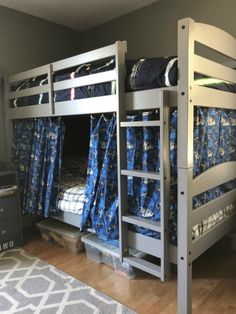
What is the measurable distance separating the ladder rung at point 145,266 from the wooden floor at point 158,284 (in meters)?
0.25

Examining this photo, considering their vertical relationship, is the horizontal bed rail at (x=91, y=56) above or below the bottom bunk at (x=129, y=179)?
above

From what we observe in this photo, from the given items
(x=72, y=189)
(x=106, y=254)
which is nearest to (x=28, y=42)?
(x=72, y=189)

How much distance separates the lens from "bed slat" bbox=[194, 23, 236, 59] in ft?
4.82

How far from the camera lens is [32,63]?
10.7 ft

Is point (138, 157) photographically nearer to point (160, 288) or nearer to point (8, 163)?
point (160, 288)

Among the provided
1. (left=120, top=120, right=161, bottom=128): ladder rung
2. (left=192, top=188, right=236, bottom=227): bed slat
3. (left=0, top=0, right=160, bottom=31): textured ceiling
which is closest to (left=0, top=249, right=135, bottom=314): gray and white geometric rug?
(left=192, top=188, right=236, bottom=227): bed slat

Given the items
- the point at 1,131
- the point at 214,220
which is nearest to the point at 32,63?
the point at 1,131

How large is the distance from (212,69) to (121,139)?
719 millimetres

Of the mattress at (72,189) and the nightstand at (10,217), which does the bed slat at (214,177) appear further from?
the nightstand at (10,217)

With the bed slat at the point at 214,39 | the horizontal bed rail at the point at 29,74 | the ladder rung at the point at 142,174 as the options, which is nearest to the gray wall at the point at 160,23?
the bed slat at the point at 214,39

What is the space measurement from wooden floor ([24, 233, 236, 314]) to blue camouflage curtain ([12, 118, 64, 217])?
0.50m

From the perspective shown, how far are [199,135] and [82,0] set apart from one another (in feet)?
6.97

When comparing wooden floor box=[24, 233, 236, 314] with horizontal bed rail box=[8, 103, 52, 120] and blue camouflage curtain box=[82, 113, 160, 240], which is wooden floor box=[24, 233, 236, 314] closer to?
blue camouflage curtain box=[82, 113, 160, 240]

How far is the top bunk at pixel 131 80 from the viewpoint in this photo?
59.4 inches
